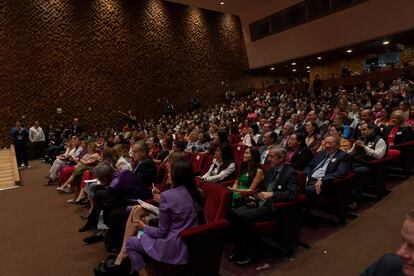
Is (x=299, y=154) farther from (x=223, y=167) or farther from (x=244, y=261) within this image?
(x=244, y=261)

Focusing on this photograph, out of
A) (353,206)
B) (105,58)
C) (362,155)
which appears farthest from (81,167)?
(105,58)

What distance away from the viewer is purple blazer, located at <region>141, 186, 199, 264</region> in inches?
80.9

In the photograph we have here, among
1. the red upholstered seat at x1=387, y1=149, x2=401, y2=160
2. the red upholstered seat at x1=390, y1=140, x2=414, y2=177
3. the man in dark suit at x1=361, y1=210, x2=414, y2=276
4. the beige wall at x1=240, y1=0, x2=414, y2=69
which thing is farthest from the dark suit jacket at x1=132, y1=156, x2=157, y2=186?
the beige wall at x1=240, y1=0, x2=414, y2=69

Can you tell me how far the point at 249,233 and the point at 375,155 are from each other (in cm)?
196

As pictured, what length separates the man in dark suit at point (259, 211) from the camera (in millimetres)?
2666

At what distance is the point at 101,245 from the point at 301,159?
8.03 ft

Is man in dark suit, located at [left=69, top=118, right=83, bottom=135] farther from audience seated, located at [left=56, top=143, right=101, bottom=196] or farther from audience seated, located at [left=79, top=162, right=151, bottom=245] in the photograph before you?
audience seated, located at [left=79, top=162, right=151, bottom=245]

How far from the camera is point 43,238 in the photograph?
375cm

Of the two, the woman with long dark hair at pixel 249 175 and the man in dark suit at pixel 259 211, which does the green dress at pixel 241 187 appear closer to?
the woman with long dark hair at pixel 249 175

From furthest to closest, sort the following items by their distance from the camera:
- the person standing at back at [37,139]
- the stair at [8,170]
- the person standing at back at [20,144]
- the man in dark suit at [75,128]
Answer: the man in dark suit at [75,128] → the person standing at back at [37,139] → the person standing at back at [20,144] → the stair at [8,170]

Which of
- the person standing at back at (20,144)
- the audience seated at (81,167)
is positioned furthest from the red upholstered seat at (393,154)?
the person standing at back at (20,144)

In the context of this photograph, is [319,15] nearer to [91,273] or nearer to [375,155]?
[375,155]

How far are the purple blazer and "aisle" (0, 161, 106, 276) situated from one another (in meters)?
1.14

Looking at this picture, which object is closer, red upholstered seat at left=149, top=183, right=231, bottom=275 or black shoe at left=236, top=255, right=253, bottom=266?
red upholstered seat at left=149, top=183, right=231, bottom=275
